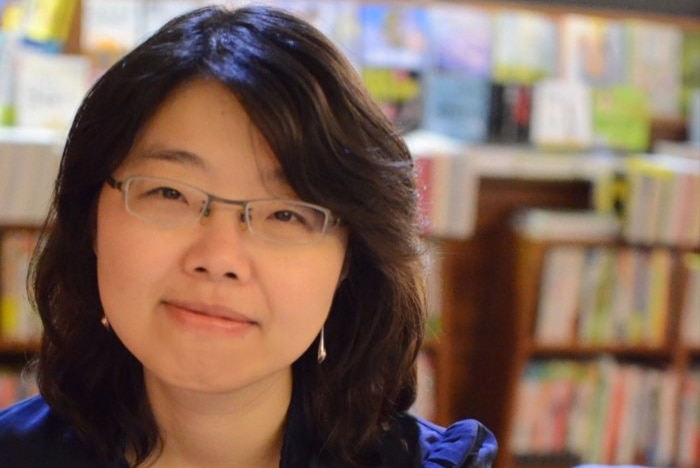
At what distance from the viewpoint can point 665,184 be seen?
2.84 metres

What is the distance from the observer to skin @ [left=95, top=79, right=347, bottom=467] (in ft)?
3.23

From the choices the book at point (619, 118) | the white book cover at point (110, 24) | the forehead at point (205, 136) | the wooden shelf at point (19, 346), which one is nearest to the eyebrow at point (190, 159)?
the forehead at point (205, 136)

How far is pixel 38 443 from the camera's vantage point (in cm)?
117

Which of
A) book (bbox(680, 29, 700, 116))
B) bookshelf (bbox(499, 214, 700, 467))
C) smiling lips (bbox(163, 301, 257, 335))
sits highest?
book (bbox(680, 29, 700, 116))

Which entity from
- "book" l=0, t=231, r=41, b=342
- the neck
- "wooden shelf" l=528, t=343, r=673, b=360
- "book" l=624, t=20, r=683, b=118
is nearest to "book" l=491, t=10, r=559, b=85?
"book" l=624, t=20, r=683, b=118

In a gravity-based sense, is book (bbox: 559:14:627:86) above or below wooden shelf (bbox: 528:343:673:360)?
above

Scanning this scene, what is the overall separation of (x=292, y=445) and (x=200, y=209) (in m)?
0.37

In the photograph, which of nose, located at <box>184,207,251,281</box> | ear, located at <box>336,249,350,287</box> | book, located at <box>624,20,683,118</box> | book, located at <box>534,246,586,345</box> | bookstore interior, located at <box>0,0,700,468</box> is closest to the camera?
nose, located at <box>184,207,251,281</box>

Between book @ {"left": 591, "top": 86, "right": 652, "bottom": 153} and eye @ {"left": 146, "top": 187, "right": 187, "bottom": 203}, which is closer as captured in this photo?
eye @ {"left": 146, "top": 187, "right": 187, "bottom": 203}

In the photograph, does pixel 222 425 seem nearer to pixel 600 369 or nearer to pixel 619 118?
pixel 600 369

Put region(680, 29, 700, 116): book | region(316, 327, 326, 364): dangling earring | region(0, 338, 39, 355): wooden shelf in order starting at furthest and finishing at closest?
region(680, 29, 700, 116): book → region(0, 338, 39, 355): wooden shelf → region(316, 327, 326, 364): dangling earring

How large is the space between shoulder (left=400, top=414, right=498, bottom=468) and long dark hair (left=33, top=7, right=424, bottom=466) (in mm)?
53

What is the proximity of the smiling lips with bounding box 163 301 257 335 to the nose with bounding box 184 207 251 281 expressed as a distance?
0.04 m

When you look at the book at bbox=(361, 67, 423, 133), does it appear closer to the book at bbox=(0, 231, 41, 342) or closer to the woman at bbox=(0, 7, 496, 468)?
the book at bbox=(0, 231, 41, 342)
